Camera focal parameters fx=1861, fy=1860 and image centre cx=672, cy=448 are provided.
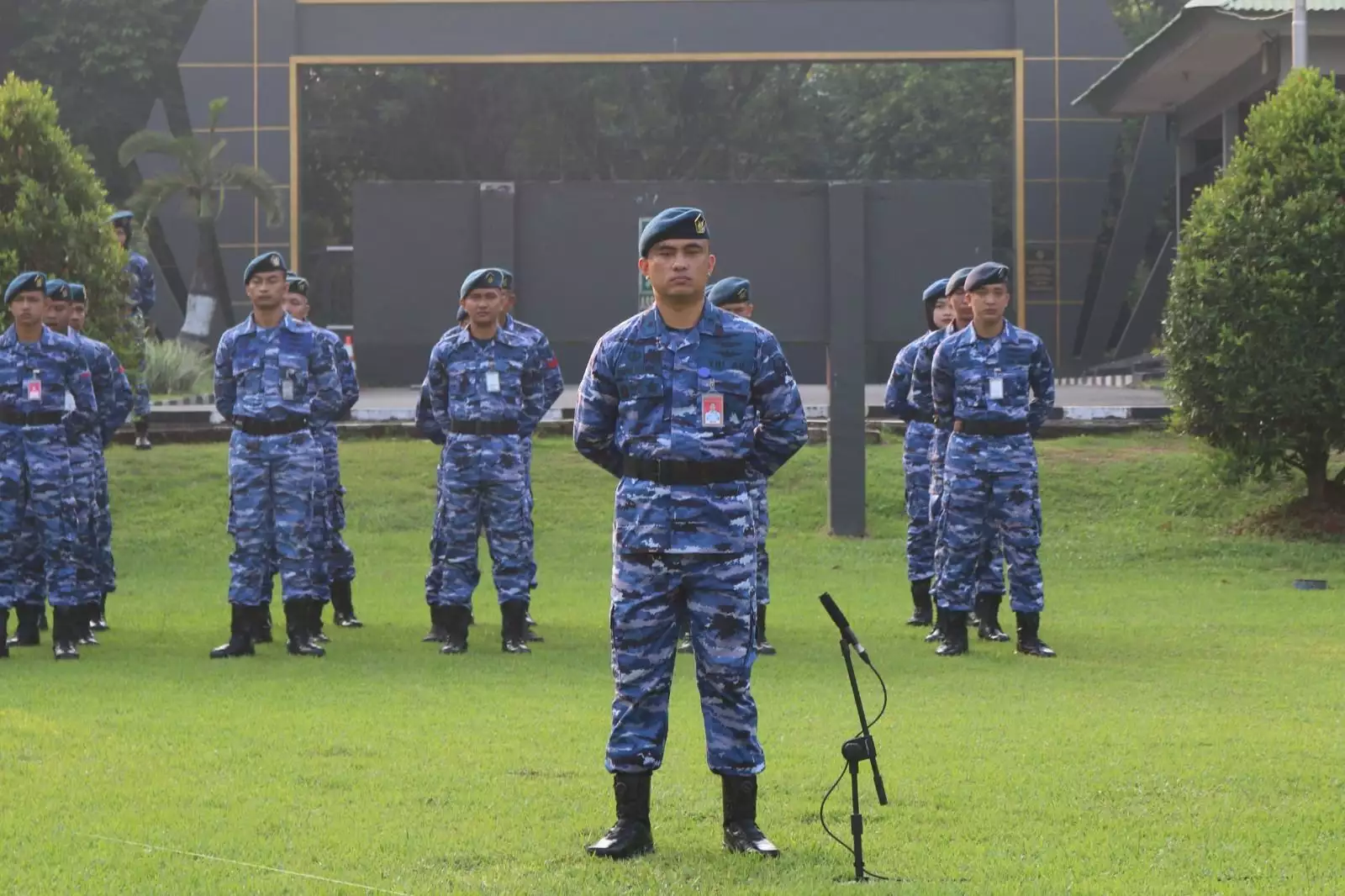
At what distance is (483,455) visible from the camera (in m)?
11.8

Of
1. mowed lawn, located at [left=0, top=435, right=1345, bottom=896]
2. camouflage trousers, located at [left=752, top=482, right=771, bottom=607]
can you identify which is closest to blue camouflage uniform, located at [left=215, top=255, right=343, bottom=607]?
mowed lawn, located at [left=0, top=435, right=1345, bottom=896]

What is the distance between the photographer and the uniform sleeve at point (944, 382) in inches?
457

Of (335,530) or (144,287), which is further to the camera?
(144,287)

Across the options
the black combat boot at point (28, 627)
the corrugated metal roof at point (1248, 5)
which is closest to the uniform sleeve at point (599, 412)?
the black combat boot at point (28, 627)

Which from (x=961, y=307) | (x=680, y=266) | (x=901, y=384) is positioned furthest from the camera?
(x=901, y=384)

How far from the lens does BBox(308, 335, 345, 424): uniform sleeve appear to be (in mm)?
11531

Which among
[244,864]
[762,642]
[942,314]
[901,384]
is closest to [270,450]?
[762,642]

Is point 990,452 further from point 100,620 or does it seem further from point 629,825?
point 100,620

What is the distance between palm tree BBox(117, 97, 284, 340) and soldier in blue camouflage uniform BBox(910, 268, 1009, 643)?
25.2 metres

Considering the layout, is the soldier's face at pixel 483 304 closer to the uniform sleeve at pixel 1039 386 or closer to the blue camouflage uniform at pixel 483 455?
the blue camouflage uniform at pixel 483 455

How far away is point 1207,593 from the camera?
15453 mm

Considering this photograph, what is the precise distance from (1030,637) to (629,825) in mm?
6083

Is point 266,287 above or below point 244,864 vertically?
above

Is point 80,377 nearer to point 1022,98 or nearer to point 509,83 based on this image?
point 1022,98
